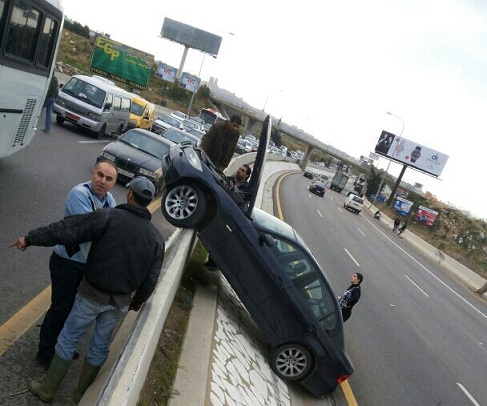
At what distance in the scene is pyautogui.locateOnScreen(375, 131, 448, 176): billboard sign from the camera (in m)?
66.6

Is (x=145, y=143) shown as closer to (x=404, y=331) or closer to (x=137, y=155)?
(x=137, y=155)

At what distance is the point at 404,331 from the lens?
41.6 ft

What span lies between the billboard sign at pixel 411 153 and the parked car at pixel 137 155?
59.0m

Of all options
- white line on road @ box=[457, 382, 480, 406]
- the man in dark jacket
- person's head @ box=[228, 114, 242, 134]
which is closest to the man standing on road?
person's head @ box=[228, 114, 242, 134]

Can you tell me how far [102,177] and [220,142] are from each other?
20.6ft

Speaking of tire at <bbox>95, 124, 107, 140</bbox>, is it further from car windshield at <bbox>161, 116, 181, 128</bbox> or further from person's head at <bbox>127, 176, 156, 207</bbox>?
person's head at <bbox>127, 176, 156, 207</bbox>

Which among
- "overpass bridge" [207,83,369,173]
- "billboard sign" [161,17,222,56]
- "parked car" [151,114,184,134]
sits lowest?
"overpass bridge" [207,83,369,173]

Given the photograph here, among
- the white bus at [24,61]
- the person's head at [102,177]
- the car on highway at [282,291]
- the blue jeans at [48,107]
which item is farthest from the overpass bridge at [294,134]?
the person's head at [102,177]

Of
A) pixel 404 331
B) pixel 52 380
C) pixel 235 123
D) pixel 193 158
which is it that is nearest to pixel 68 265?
pixel 52 380

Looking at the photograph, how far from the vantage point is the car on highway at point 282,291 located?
7.07 meters

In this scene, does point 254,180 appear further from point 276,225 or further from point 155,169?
point 155,169

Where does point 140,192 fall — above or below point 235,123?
below

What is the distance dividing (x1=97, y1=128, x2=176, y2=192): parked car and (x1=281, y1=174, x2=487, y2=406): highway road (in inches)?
233

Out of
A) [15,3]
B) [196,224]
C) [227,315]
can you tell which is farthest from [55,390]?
[15,3]
